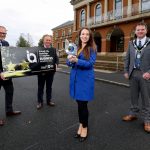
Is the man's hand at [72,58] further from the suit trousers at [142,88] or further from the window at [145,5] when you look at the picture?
the window at [145,5]

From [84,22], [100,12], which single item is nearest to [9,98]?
[100,12]

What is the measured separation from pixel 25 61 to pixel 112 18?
23779mm

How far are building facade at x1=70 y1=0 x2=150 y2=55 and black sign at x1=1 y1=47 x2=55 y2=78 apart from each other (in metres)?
18.1

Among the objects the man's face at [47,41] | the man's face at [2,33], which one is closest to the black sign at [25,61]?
the man's face at [47,41]

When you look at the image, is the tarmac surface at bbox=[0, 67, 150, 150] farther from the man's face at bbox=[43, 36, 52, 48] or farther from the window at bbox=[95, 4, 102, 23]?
the window at bbox=[95, 4, 102, 23]

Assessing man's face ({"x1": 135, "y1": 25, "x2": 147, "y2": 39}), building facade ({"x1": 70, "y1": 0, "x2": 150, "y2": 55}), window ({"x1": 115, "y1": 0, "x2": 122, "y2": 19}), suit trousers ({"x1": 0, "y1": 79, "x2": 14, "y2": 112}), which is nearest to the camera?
man's face ({"x1": 135, "y1": 25, "x2": 147, "y2": 39})

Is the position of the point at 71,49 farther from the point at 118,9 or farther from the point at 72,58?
the point at 118,9

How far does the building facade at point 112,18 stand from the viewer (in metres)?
24.3

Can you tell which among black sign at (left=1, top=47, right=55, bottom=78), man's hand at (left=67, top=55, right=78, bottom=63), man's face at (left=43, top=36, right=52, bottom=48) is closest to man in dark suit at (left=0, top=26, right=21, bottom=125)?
black sign at (left=1, top=47, right=55, bottom=78)

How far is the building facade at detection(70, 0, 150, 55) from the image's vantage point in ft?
79.8

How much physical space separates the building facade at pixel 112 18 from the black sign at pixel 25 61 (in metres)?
18.1

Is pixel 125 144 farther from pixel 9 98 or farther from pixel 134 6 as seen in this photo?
pixel 134 6

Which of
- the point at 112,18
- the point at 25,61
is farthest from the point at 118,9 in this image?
the point at 25,61

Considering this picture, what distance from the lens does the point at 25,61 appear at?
17.4ft
